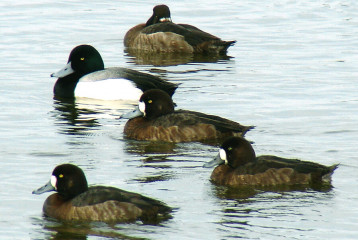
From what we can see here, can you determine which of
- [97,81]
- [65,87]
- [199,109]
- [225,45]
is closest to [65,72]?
[65,87]

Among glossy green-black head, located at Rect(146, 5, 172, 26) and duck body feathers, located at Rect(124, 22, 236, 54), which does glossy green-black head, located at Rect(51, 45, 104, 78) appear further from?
glossy green-black head, located at Rect(146, 5, 172, 26)

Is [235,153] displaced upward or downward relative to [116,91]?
downward

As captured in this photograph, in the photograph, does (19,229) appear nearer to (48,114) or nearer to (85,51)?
(48,114)

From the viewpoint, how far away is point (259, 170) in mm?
11016

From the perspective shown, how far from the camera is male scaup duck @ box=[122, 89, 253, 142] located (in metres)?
13.1

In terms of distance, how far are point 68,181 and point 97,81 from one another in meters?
6.87

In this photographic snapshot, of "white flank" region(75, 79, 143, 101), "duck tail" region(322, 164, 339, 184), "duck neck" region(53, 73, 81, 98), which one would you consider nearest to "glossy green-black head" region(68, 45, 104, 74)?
"duck neck" region(53, 73, 81, 98)

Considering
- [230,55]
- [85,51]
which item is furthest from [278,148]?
[230,55]

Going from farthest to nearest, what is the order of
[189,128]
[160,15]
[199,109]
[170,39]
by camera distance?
[160,15] < [170,39] < [199,109] < [189,128]

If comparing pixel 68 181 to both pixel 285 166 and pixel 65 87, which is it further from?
pixel 65 87

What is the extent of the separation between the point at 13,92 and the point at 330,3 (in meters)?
11.0

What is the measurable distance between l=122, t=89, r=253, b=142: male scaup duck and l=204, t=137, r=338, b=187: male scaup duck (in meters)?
1.81

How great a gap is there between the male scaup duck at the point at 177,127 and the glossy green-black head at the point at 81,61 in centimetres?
347

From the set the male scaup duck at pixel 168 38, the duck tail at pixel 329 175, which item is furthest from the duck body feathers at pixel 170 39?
the duck tail at pixel 329 175
